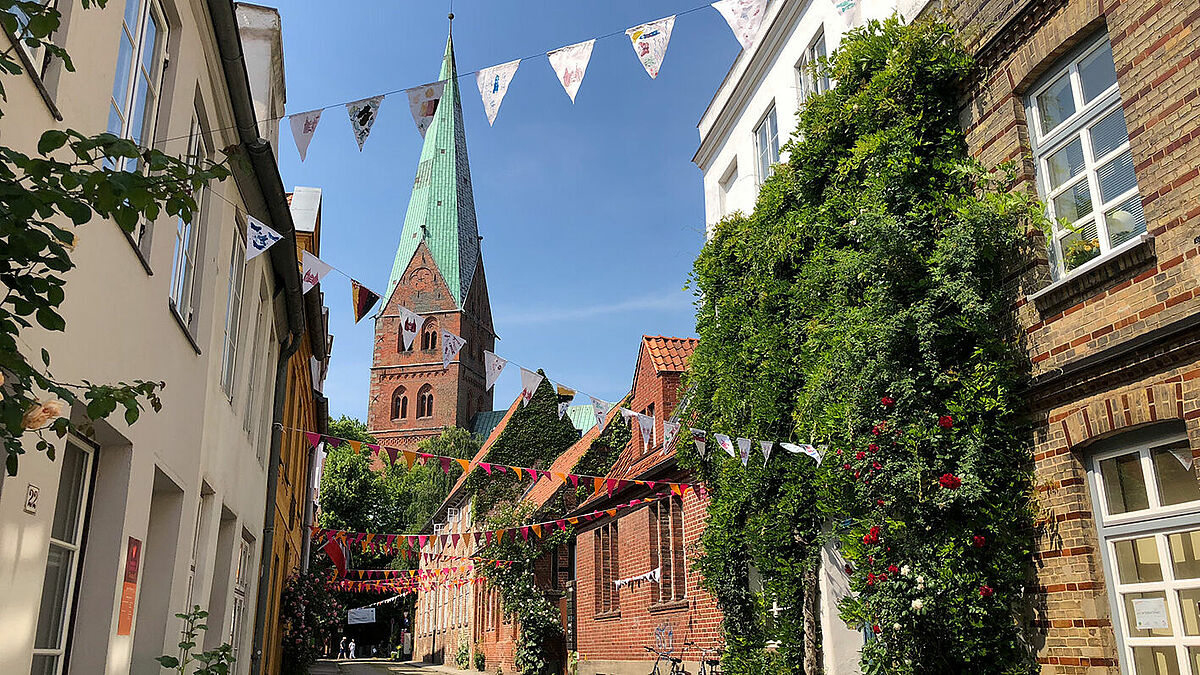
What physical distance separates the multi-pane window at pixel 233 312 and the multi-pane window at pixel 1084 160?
23.8ft

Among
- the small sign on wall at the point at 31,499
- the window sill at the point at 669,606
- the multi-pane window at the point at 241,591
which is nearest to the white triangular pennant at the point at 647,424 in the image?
the window sill at the point at 669,606

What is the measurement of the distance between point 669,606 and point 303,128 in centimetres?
A: 1067

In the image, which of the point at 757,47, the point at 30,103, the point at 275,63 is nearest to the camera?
the point at 30,103

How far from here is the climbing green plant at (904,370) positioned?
7.50 meters

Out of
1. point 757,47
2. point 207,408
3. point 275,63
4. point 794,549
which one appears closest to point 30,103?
point 207,408

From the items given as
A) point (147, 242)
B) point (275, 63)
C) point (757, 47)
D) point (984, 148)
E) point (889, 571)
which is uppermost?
point (757, 47)

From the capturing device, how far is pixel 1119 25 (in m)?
6.69

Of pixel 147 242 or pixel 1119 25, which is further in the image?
pixel 1119 25

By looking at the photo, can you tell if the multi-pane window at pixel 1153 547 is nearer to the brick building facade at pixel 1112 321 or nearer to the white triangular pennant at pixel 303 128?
the brick building facade at pixel 1112 321

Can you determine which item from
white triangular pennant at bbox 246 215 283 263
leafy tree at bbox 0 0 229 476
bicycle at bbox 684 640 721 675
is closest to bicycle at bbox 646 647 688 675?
bicycle at bbox 684 640 721 675

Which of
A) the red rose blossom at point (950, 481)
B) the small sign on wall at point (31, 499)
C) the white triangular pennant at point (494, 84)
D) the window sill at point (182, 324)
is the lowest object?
the small sign on wall at point (31, 499)

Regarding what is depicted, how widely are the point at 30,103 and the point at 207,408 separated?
4422 millimetres

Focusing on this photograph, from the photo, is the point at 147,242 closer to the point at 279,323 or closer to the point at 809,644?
the point at 279,323

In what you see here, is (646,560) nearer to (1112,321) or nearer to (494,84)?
(494,84)
